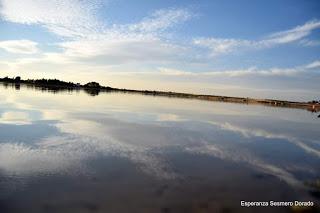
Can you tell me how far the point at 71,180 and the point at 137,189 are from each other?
5.97 ft

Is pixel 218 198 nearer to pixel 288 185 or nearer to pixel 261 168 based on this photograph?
pixel 288 185

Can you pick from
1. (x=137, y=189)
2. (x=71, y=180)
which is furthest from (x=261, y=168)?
(x=71, y=180)

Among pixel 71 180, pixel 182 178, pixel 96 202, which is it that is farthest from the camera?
pixel 182 178

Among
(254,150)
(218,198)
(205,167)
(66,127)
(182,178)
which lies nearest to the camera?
(218,198)

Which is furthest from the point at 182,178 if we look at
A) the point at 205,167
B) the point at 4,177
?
the point at 4,177

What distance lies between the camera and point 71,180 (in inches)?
326

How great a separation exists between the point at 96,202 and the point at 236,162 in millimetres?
6739

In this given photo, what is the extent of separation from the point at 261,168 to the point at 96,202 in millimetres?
6829

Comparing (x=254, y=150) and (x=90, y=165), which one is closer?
(x=90, y=165)

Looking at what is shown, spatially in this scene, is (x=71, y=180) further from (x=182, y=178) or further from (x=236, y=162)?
(x=236, y=162)

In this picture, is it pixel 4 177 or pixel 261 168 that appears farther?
pixel 261 168

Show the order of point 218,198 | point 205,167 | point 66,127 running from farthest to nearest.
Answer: point 66,127, point 205,167, point 218,198

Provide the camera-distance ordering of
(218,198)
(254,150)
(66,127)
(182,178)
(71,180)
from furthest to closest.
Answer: (66,127), (254,150), (182,178), (71,180), (218,198)

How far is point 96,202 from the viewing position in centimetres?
691
